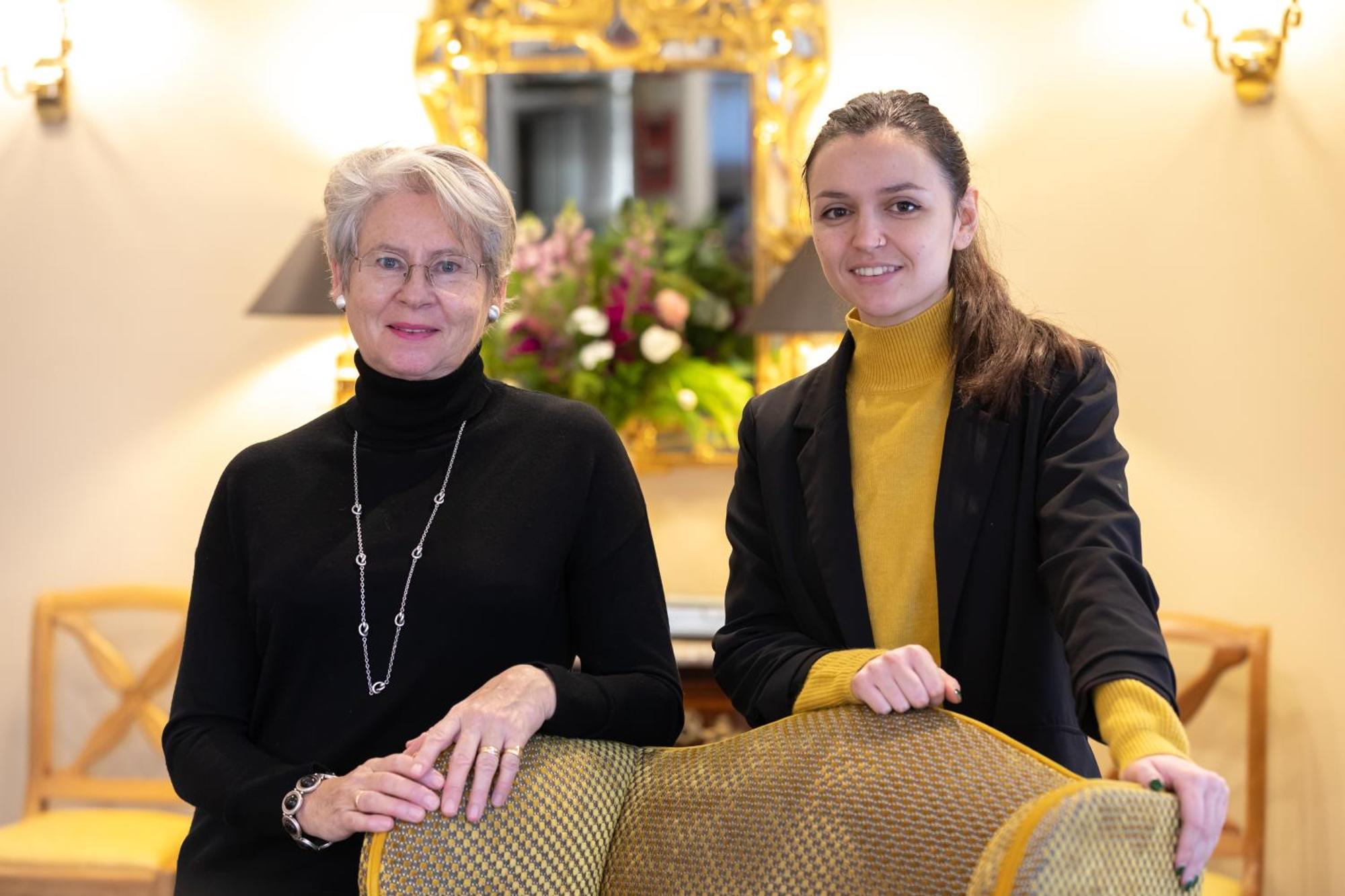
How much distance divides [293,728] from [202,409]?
231 centimetres

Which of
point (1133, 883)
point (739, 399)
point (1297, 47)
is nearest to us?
point (1133, 883)

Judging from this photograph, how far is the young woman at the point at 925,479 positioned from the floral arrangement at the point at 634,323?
1687mm

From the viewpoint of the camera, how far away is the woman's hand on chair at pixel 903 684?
1262 mm

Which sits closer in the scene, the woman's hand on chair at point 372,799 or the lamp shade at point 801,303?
the woman's hand on chair at point 372,799

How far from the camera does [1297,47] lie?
3035 mm

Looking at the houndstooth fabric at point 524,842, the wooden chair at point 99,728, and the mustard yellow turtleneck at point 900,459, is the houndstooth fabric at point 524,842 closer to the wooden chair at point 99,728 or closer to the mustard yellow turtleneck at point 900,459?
the mustard yellow turtleneck at point 900,459

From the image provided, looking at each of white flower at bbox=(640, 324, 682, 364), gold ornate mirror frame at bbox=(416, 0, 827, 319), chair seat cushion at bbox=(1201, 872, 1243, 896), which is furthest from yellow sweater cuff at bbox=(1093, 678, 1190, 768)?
gold ornate mirror frame at bbox=(416, 0, 827, 319)

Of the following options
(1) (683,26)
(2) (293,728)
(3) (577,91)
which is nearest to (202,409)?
(3) (577,91)

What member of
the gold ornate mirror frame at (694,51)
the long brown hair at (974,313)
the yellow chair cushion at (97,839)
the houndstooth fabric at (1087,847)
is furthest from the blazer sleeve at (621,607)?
the gold ornate mirror frame at (694,51)

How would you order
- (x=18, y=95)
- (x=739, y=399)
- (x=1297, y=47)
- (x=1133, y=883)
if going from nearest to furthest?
(x=1133, y=883), (x=1297, y=47), (x=739, y=399), (x=18, y=95)

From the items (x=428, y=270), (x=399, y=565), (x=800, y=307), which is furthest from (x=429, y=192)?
(x=800, y=307)

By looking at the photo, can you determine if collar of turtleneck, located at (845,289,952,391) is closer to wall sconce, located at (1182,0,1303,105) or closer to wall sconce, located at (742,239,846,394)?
wall sconce, located at (742,239,846,394)

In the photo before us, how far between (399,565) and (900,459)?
561 mm

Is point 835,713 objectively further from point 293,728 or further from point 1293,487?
point 1293,487
